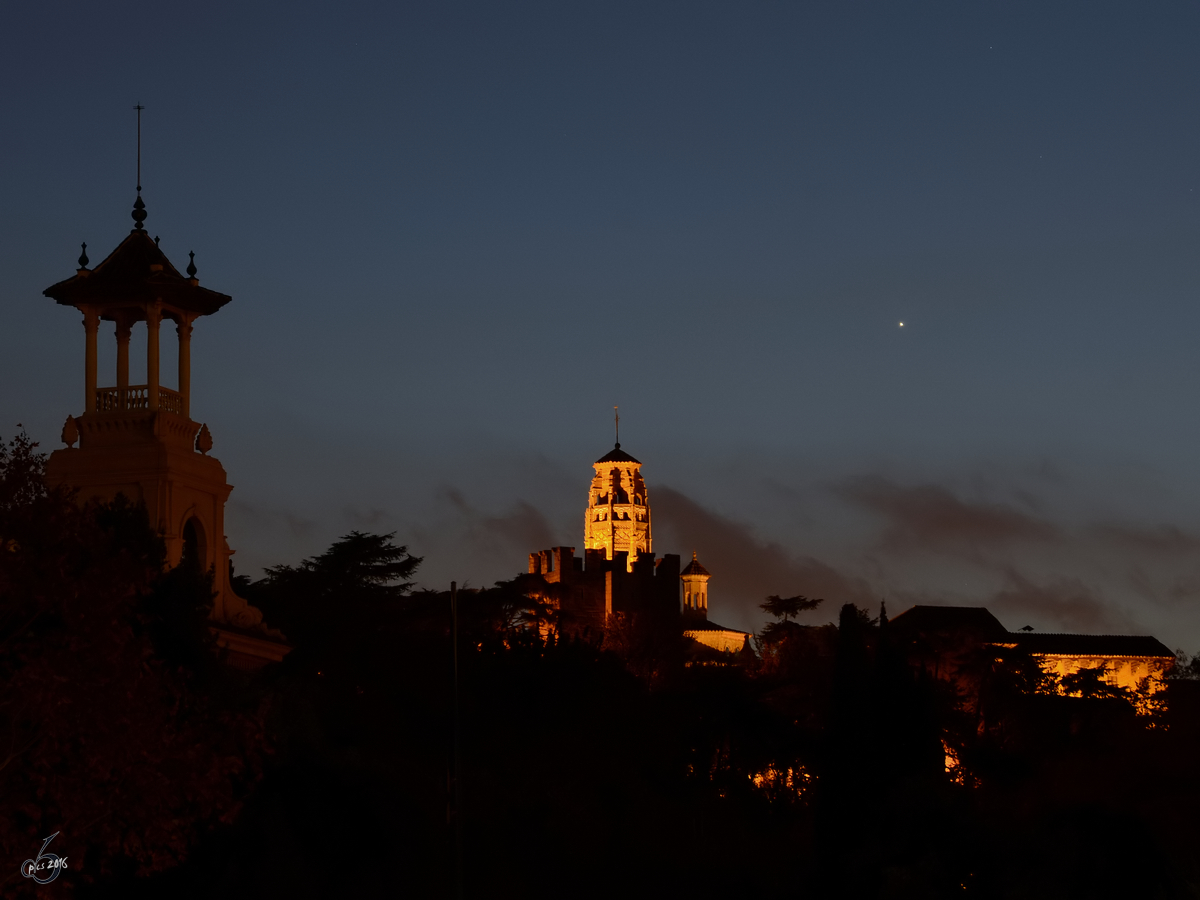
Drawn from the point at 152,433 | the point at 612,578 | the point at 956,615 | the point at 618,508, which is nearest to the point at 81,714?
the point at 152,433

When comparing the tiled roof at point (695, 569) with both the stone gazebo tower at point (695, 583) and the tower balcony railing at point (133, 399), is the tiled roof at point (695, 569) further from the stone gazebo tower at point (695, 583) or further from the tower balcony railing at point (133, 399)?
the tower balcony railing at point (133, 399)

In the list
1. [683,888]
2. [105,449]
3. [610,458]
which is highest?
[610,458]

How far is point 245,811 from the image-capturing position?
104 ft

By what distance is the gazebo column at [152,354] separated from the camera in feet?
136

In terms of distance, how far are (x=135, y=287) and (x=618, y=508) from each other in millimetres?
100707

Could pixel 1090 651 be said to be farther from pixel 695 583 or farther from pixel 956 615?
pixel 695 583

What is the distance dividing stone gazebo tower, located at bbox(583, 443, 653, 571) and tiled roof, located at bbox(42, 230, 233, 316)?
9785 cm

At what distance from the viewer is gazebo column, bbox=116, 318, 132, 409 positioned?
4197 cm

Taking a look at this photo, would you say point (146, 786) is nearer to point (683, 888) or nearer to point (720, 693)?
point (683, 888)

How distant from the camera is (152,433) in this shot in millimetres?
41125

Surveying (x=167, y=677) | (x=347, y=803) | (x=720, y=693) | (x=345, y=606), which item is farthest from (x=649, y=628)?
(x=167, y=677)

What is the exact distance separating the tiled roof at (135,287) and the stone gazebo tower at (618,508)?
97850 millimetres

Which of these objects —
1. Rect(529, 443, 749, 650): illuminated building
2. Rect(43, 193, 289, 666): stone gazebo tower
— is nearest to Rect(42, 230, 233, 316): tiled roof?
Rect(43, 193, 289, 666): stone gazebo tower

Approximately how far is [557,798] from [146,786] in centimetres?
1990
